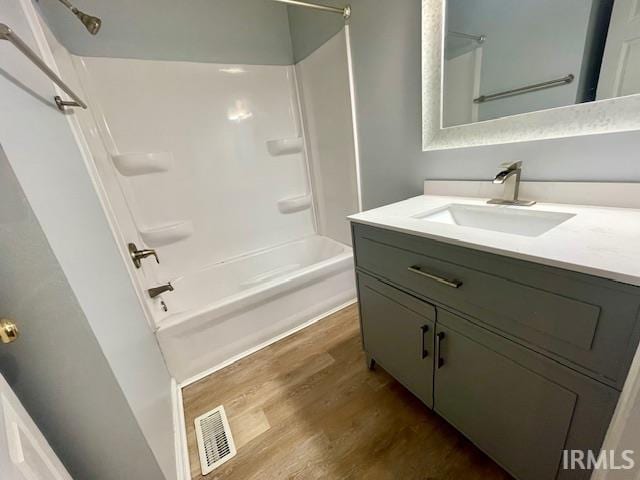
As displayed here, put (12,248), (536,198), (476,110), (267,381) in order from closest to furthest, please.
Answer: (12,248)
(536,198)
(476,110)
(267,381)

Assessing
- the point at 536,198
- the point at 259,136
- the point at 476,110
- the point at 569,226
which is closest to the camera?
the point at 569,226

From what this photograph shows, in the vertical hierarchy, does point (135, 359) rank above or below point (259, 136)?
below

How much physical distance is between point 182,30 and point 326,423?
244 cm

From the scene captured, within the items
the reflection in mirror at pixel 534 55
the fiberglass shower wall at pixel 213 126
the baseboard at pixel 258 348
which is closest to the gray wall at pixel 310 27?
the fiberglass shower wall at pixel 213 126

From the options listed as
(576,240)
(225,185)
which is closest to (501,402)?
(576,240)

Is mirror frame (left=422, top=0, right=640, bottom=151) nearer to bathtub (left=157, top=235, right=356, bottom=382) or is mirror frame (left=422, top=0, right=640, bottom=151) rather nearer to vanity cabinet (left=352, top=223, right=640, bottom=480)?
vanity cabinet (left=352, top=223, right=640, bottom=480)

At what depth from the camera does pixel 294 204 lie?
2330 mm

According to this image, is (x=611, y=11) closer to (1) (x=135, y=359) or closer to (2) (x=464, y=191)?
(2) (x=464, y=191)

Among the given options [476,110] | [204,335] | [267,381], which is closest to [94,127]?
[204,335]

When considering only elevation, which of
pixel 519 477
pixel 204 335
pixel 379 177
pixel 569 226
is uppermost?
pixel 379 177

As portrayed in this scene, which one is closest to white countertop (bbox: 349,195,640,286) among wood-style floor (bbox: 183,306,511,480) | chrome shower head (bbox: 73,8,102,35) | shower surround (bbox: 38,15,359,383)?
wood-style floor (bbox: 183,306,511,480)

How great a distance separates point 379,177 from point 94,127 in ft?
5.74

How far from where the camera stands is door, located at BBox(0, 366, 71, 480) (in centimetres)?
39

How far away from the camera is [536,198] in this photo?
37.8 inches
